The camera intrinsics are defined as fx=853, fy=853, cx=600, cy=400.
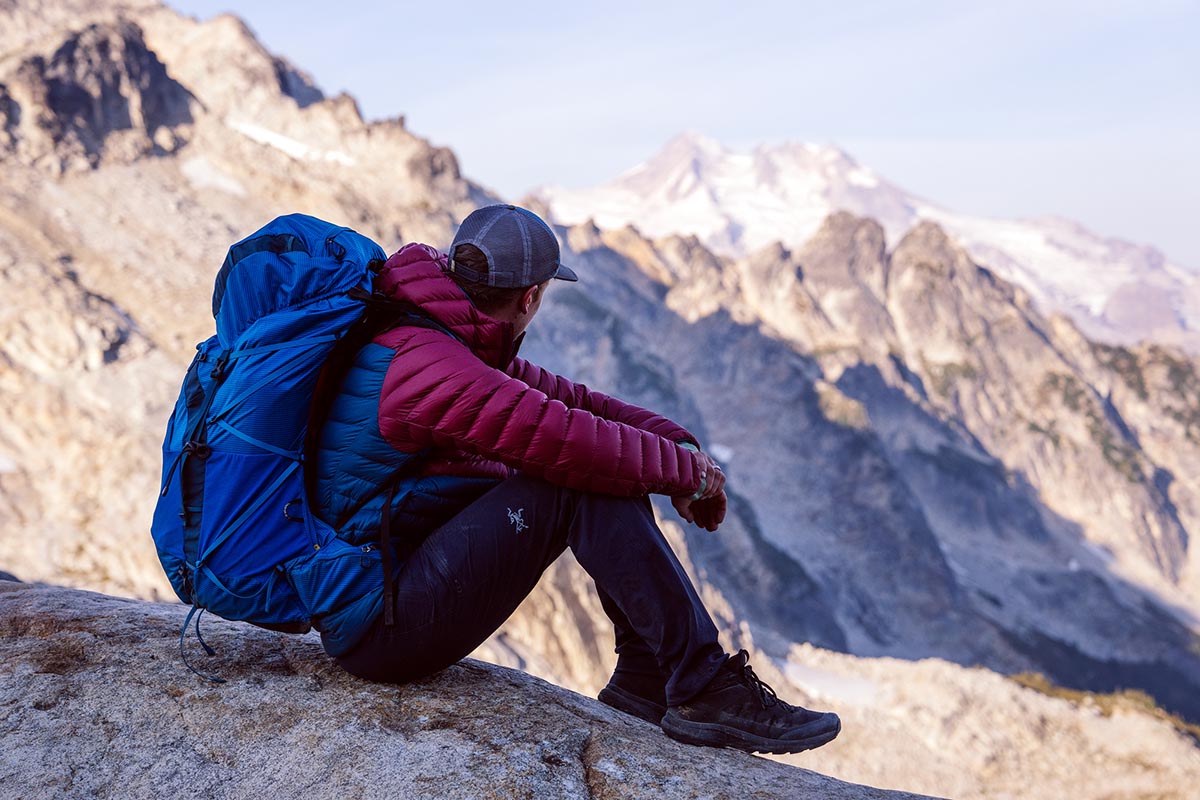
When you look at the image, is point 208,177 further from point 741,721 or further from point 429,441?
point 741,721

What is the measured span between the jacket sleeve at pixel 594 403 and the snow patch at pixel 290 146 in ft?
119

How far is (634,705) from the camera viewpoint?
4586 mm

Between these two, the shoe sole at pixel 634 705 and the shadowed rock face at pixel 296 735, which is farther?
the shoe sole at pixel 634 705

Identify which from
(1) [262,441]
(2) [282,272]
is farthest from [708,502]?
(2) [282,272]

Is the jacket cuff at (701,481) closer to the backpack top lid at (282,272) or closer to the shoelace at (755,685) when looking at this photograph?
the shoelace at (755,685)

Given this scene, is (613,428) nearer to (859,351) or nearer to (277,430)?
(277,430)

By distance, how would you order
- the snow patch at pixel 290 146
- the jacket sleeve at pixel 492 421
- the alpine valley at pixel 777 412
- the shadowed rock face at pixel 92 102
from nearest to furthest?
the jacket sleeve at pixel 492 421, the alpine valley at pixel 777 412, the shadowed rock face at pixel 92 102, the snow patch at pixel 290 146

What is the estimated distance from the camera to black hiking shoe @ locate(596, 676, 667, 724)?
454 centimetres

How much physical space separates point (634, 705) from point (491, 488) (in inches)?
60.9

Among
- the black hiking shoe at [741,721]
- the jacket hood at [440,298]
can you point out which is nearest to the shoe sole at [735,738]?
the black hiking shoe at [741,721]

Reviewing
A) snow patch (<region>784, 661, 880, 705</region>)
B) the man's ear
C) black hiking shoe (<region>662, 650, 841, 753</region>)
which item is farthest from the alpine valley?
black hiking shoe (<region>662, 650, 841, 753</region>)

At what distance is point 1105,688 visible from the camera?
58438 millimetres

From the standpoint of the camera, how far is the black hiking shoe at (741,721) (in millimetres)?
3984

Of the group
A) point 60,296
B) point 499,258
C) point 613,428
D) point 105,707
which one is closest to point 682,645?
point 613,428
